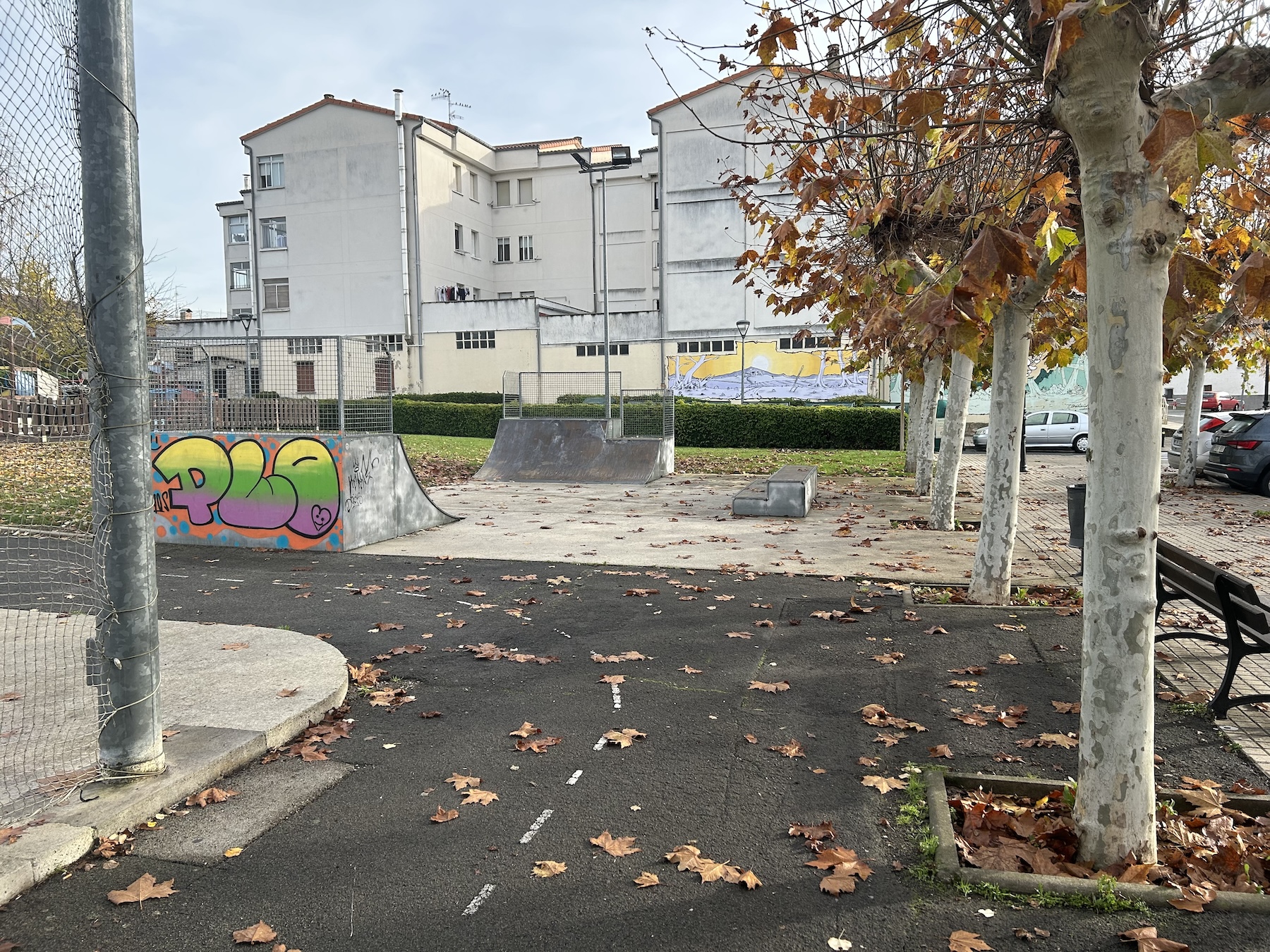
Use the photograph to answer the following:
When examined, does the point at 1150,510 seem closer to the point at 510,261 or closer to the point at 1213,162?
the point at 1213,162

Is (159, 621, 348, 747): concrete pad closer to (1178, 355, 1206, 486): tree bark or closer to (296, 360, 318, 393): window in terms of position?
(296, 360, 318, 393): window

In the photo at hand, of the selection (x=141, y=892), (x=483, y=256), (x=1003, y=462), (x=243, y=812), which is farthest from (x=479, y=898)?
(x=483, y=256)

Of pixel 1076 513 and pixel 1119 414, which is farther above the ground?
pixel 1119 414

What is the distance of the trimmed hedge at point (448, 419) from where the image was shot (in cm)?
3259

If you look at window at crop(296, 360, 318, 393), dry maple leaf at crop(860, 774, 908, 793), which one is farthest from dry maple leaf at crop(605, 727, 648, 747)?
window at crop(296, 360, 318, 393)

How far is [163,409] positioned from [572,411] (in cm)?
1217

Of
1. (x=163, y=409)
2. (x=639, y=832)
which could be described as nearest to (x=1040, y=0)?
(x=639, y=832)

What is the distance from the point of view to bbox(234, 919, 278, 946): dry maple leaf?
10.2 feet

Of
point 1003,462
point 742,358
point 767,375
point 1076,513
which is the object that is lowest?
point 1076,513

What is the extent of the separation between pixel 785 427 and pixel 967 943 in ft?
85.1

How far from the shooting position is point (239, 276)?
51156 mm

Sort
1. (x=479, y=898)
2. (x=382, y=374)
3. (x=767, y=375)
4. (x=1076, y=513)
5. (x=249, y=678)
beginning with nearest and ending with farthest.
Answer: (x=479, y=898)
(x=249, y=678)
(x=1076, y=513)
(x=382, y=374)
(x=767, y=375)

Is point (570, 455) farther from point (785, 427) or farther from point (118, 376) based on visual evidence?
point (118, 376)

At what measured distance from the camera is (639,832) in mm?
3883
